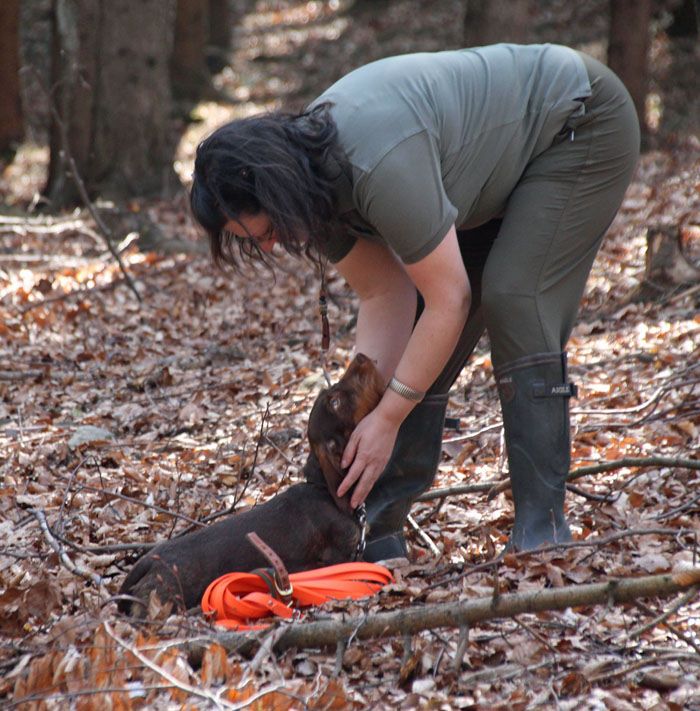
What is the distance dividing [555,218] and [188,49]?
16.8 metres

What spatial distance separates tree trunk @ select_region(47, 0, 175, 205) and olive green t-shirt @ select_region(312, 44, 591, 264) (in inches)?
366

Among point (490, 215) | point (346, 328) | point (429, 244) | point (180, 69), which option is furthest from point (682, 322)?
point (180, 69)

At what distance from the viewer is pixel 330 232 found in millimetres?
3395

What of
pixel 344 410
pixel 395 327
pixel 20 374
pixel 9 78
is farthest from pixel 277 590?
pixel 9 78

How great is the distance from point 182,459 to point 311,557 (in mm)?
1738

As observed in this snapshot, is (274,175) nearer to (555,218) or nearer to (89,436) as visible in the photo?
(555,218)

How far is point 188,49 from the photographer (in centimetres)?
1920

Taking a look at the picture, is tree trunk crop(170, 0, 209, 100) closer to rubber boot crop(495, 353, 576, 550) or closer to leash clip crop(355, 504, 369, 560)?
leash clip crop(355, 504, 369, 560)

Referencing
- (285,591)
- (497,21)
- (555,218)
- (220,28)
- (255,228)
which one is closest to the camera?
(255,228)

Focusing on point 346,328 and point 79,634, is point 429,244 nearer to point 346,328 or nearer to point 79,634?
point 79,634

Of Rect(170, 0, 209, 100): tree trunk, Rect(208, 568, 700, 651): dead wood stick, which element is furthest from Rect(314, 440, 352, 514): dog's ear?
Rect(170, 0, 209, 100): tree trunk

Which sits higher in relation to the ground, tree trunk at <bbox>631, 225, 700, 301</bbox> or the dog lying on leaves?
the dog lying on leaves

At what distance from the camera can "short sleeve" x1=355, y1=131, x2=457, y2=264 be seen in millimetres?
3166

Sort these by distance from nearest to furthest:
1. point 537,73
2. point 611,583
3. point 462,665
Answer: point 611,583, point 462,665, point 537,73
